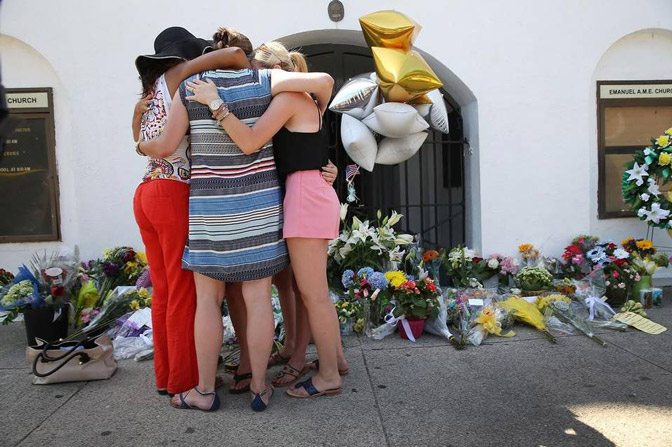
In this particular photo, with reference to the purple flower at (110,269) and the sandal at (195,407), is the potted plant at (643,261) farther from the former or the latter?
the purple flower at (110,269)

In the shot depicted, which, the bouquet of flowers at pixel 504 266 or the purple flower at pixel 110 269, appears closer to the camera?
the purple flower at pixel 110 269

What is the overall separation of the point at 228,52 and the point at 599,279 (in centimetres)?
363

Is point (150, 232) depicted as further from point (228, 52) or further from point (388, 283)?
point (388, 283)

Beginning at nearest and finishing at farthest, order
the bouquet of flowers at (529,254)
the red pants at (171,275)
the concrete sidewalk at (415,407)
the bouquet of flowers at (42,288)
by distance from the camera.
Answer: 1. the concrete sidewalk at (415,407)
2. the red pants at (171,275)
3. the bouquet of flowers at (42,288)
4. the bouquet of flowers at (529,254)

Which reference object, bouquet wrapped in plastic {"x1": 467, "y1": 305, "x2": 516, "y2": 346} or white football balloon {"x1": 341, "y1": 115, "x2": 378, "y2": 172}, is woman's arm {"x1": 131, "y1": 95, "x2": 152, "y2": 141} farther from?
bouquet wrapped in plastic {"x1": 467, "y1": 305, "x2": 516, "y2": 346}

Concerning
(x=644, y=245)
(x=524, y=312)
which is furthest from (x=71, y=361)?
(x=644, y=245)

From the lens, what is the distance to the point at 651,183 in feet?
15.1

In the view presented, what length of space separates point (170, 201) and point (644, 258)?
4.21 m

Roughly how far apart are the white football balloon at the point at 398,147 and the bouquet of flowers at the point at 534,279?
1613mm

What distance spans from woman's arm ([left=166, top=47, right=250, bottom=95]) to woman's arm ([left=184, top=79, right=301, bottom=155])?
0.11 m

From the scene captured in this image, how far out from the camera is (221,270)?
240cm

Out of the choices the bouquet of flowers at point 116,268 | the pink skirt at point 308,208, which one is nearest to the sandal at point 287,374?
the pink skirt at point 308,208

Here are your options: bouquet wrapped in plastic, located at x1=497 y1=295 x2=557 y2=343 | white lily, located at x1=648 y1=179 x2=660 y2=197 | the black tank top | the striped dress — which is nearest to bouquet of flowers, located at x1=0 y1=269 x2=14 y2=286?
the striped dress

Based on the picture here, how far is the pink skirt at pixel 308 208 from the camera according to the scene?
96.7 inches
